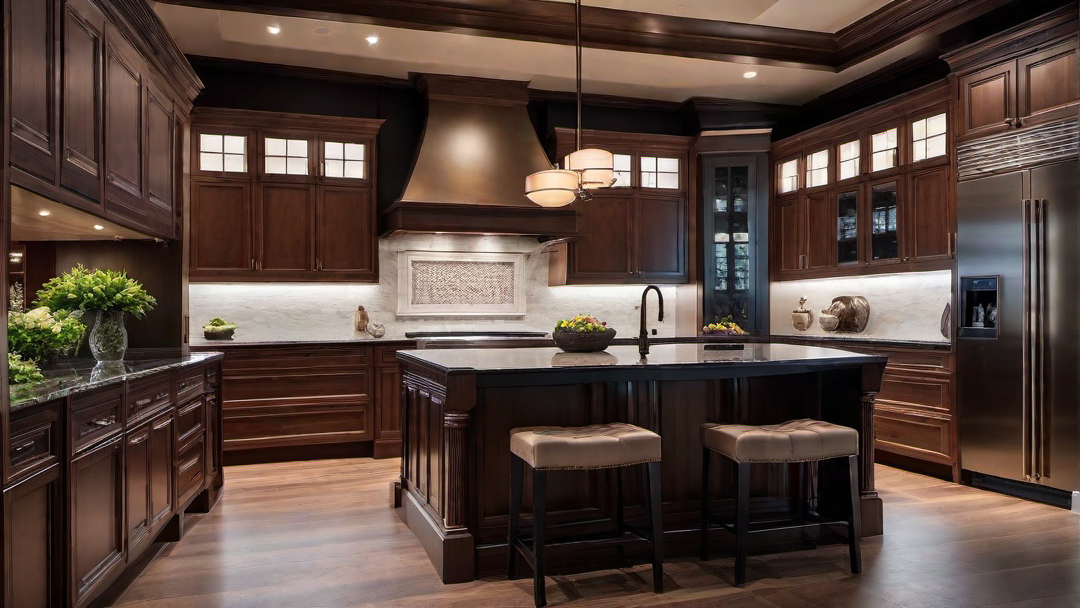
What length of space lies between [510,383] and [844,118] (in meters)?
4.52

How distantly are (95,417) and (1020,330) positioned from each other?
4.86 meters

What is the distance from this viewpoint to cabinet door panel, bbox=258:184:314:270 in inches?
234

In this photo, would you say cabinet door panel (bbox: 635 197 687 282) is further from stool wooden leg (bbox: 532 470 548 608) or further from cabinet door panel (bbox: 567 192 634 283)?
stool wooden leg (bbox: 532 470 548 608)

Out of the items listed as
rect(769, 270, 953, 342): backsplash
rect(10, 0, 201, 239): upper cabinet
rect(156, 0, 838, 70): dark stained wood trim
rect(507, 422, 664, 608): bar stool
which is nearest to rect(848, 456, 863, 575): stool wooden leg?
rect(507, 422, 664, 608): bar stool

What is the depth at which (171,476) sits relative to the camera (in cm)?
345

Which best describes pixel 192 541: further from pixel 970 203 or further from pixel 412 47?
pixel 970 203

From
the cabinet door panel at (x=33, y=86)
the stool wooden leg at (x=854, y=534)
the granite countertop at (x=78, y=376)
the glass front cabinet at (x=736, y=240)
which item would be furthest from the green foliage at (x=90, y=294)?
the glass front cabinet at (x=736, y=240)

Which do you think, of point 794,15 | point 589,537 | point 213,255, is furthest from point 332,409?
point 794,15

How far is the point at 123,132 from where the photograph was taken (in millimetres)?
3225

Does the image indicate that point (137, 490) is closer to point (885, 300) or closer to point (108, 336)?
point (108, 336)

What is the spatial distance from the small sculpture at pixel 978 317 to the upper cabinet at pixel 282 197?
14.7 feet

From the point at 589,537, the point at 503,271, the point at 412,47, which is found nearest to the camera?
the point at 589,537

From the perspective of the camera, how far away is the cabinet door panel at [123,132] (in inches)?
120

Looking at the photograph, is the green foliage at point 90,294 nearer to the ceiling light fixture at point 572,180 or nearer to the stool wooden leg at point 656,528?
the ceiling light fixture at point 572,180
